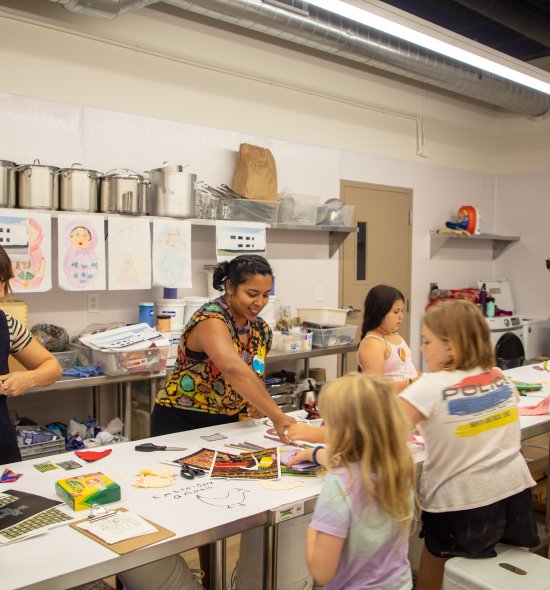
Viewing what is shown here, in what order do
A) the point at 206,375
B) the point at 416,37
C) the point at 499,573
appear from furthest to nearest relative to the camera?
the point at 416,37 < the point at 206,375 < the point at 499,573

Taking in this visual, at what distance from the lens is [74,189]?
3.68 metres

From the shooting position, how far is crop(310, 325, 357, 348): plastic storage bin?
15.7 ft

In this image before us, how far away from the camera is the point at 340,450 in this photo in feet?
4.87

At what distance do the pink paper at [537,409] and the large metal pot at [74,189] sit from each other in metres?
2.60

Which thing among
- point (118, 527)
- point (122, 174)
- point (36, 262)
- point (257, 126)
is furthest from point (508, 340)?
point (118, 527)

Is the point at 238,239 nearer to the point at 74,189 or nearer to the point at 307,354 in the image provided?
the point at 307,354

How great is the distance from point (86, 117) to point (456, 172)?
4143mm

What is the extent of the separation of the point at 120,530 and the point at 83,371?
202 cm

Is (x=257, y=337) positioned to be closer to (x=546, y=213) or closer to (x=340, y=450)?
(x=340, y=450)

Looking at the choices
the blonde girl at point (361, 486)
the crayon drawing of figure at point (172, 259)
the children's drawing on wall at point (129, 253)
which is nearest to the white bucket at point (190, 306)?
the crayon drawing of figure at point (172, 259)

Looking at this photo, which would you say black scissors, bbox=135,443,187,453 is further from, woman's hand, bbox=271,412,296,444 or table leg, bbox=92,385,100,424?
table leg, bbox=92,385,100,424

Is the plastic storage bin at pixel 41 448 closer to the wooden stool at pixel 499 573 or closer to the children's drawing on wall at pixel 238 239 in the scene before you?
the children's drawing on wall at pixel 238 239

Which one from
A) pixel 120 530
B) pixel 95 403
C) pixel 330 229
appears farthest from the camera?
pixel 330 229

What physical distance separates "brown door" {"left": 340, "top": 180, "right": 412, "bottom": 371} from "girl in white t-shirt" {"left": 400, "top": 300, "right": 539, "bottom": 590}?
3562 millimetres
